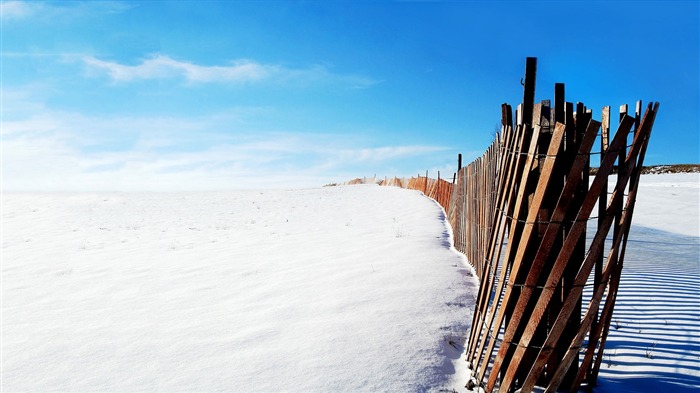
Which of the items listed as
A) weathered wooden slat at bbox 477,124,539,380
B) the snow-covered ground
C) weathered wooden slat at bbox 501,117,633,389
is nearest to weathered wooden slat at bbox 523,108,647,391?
weathered wooden slat at bbox 501,117,633,389

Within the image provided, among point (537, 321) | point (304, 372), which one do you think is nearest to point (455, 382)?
point (537, 321)

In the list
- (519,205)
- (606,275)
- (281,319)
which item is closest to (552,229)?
(519,205)

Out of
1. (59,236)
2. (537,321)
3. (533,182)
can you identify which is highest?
(533,182)

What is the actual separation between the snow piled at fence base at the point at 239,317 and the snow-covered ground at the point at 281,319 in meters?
0.02

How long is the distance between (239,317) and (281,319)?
44 centimetres

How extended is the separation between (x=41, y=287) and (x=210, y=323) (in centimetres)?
309

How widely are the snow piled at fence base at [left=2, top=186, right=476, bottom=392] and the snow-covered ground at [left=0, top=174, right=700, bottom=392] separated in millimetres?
16

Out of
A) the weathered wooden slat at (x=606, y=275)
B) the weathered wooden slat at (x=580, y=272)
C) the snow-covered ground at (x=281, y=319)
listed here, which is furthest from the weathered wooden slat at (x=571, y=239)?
the snow-covered ground at (x=281, y=319)

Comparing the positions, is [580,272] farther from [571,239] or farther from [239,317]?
[239,317]

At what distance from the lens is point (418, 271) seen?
536 centimetres

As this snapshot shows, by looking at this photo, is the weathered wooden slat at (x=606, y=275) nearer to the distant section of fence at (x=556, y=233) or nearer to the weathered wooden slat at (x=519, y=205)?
the distant section of fence at (x=556, y=233)

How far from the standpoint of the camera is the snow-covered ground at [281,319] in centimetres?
309

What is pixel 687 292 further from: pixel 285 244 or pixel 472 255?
pixel 285 244

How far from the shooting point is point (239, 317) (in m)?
4.19
